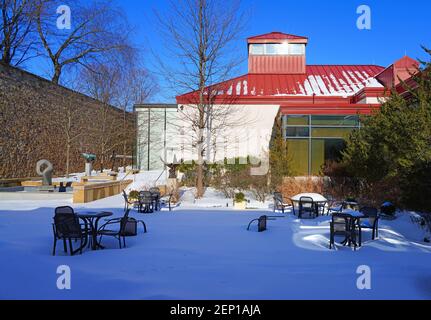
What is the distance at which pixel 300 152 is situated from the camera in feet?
64.8

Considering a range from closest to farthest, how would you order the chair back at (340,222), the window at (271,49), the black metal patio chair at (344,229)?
1. the black metal patio chair at (344,229)
2. the chair back at (340,222)
3. the window at (271,49)

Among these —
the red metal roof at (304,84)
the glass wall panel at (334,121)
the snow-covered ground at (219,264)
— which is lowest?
the snow-covered ground at (219,264)

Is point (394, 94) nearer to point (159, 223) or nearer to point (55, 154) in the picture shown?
point (159, 223)

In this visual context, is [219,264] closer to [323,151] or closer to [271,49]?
[323,151]

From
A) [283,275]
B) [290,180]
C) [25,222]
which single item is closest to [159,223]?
[25,222]

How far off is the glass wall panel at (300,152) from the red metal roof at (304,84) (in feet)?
21.2

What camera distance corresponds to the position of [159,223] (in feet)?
36.1

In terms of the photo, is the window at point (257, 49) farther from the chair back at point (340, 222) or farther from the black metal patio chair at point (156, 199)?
the chair back at point (340, 222)

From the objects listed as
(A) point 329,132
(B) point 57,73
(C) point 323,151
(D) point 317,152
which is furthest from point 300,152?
(B) point 57,73

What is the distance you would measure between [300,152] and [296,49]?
1406cm

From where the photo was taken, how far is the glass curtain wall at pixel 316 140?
19656 millimetres

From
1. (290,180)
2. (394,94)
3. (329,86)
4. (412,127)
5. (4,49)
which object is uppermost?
(4,49)

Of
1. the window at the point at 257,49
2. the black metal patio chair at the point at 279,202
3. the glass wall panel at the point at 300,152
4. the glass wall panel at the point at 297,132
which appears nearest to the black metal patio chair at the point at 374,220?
the black metal patio chair at the point at 279,202

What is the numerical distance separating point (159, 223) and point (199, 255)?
396 centimetres
